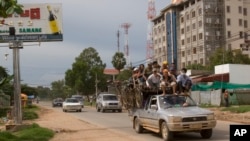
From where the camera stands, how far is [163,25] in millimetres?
126625

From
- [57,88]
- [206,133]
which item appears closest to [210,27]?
[57,88]

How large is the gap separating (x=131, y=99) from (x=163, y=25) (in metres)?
108

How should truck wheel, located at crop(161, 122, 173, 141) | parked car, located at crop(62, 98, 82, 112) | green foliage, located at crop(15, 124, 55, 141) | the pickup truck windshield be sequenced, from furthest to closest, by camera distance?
parked car, located at crop(62, 98, 82, 112), green foliage, located at crop(15, 124, 55, 141), the pickup truck windshield, truck wheel, located at crop(161, 122, 173, 141)

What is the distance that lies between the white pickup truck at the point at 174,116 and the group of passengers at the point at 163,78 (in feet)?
1.58

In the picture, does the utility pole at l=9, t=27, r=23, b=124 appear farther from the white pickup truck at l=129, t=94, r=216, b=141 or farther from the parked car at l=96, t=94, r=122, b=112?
the parked car at l=96, t=94, r=122, b=112

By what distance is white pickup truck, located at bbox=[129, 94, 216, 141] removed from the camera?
15164 millimetres

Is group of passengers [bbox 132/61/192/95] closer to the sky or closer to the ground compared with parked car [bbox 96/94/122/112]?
closer to the sky

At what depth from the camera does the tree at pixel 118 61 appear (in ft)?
268

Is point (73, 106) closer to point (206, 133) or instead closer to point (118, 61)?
point (206, 133)

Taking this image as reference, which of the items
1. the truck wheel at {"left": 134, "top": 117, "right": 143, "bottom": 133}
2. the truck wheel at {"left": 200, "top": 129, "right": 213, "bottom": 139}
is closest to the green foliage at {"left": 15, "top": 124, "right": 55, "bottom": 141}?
the truck wheel at {"left": 134, "top": 117, "right": 143, "bottom": 133}

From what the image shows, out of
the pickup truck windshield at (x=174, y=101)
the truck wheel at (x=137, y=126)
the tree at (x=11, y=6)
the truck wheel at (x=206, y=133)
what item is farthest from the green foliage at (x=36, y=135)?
the tree at (x=11, y=6)

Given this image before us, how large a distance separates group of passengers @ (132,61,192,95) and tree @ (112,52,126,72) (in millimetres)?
62915

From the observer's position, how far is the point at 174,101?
1653 centimetres

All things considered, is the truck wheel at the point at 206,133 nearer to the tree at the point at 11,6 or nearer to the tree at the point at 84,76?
the tree at the point at 11,6
